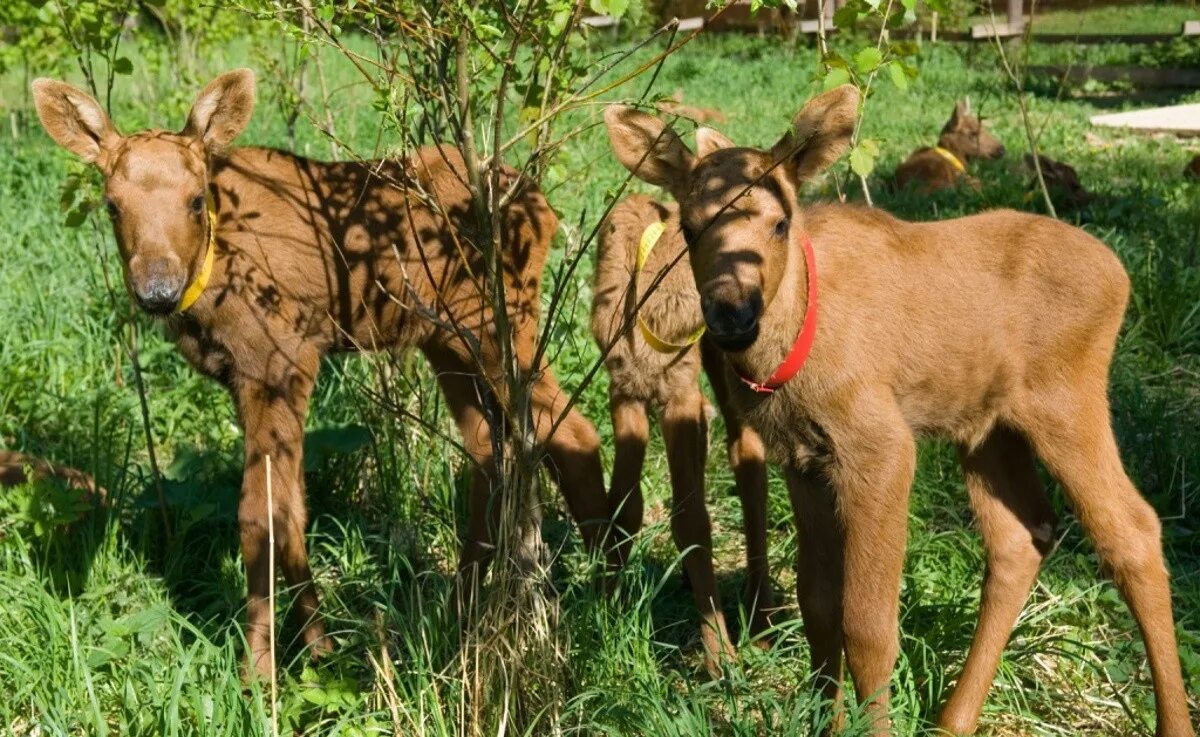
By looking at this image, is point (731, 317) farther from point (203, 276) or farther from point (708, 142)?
point (203, 276)

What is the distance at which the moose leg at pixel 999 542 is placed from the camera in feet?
13.0

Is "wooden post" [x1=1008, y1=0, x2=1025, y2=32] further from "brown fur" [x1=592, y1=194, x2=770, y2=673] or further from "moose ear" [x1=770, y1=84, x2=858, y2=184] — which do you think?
"moose ear" [x1=770, y1=84, x2=858, y2=184]

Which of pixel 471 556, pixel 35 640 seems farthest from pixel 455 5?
pixel 35 640

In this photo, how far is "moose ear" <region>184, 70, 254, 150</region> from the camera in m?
4.68

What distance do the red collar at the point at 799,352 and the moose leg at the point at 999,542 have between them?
0.88 meters

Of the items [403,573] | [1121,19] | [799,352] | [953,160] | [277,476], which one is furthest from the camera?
[1121,19]

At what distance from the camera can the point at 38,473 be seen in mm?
5207

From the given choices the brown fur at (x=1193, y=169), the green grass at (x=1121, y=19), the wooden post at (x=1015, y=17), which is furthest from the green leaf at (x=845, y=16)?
the green grass at (x=1121, y=19)

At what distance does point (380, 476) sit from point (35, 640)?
4.30 feet

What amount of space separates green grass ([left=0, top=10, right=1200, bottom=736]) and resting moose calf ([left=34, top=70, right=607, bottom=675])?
20 cm

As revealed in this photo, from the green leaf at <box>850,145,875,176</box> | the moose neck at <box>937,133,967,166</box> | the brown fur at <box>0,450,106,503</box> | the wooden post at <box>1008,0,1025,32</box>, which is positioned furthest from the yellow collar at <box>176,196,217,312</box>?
the wooden post at <box>1008,0,1025,32</box>

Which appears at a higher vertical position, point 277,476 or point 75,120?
point 75,120

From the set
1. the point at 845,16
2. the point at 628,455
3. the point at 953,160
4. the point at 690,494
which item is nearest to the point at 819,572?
the point at 690,494

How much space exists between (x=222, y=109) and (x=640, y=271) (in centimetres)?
166
